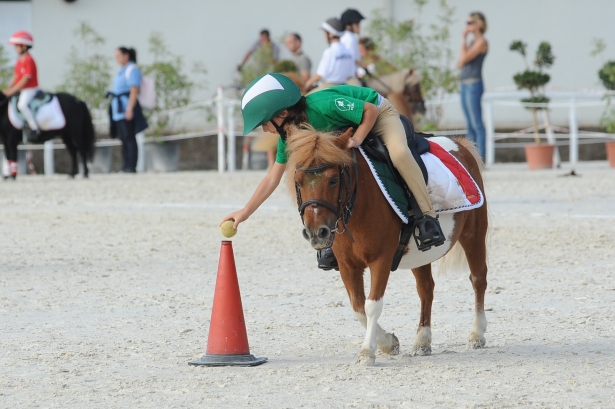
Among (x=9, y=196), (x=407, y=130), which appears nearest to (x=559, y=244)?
(x=407, y=130)

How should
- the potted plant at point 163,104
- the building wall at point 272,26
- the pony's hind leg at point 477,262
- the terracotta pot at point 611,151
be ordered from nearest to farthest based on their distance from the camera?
1. the pony's hind leg at point 477,262
2. the terracotta pot at point 611,151
3. the potted plant at point 163,104
4. the building wall at point 272,26

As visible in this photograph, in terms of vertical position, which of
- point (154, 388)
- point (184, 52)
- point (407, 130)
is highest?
point (184, 52)

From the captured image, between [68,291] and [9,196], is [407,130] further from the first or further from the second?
[9,196]

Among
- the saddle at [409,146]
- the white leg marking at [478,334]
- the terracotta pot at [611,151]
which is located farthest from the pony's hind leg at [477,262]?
the terracotta pot at [611,151]

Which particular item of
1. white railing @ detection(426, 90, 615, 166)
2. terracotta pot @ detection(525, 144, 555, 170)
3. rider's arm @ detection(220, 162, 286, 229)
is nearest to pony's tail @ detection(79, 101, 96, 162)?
white railing @ detection(426, 90, 615, 166)

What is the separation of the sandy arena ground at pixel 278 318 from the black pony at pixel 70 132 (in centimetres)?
625

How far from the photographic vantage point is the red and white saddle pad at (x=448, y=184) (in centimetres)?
569

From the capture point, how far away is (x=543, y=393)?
4602mm

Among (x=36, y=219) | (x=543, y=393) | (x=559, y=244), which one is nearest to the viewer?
(x=543, y=393)

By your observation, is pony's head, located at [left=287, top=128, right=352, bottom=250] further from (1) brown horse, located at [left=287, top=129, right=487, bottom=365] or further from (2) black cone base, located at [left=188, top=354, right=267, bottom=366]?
(2) black cone base, located at [left=188, top=354, right=267, bottom=366]

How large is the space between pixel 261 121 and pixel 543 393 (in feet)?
6.01

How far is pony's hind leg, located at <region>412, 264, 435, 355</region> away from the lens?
18.4 ft

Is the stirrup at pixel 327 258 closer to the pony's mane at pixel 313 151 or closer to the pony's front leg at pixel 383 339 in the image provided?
the pony's front leg at pixel 383 339

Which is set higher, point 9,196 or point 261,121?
point 261,121
